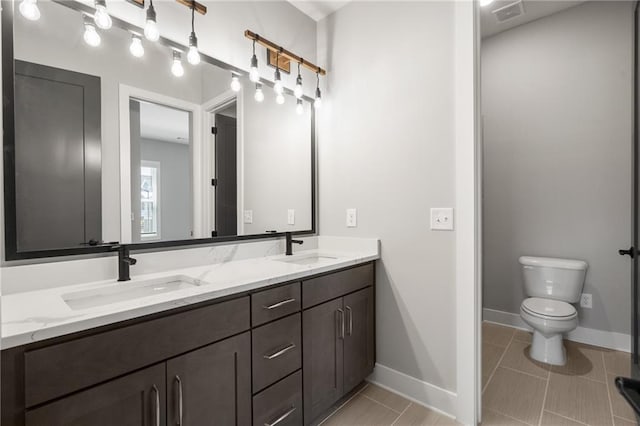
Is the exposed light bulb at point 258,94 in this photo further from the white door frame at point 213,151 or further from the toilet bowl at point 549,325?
the toilet bowl at point 549,325

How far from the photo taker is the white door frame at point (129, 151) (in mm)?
1381

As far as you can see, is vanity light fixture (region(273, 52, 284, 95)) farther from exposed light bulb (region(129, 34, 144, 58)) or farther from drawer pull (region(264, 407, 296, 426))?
drawer pull (region(264, 407, 296, 426))

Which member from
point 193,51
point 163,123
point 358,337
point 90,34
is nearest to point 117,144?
point 163,123

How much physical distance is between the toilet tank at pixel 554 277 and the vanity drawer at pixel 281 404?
7.31ft

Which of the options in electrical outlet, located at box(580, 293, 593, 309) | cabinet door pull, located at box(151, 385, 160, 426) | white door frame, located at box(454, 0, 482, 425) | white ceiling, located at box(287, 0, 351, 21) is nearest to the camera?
cabinet door pull, located at box(151, 385, 160, 426)

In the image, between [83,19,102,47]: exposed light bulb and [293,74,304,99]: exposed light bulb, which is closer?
[83,19,102,47]: exposed light bulb

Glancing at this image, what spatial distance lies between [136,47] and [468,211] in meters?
1.81

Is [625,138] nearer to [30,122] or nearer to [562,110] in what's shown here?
[562,110]

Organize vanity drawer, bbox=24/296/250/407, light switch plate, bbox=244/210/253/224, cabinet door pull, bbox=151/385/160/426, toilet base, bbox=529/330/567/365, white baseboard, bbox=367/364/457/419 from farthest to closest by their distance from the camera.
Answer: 1. toilet base, bbox=529/330/567/365
2. light switch plate, bbox=244/210/253/224
3. white baseboard, bbox=367/364/457/419
4. cabinet door pull, bbox=151/385/160/426
5. vanity drawer, bbox=24/296/250/407

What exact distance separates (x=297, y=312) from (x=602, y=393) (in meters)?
2.00

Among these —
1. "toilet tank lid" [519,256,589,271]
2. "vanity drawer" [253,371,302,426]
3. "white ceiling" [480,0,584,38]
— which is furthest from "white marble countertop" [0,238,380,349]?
"white ceiling" [480,0,584,38]

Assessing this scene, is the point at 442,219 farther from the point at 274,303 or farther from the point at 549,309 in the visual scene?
the point at 549,309

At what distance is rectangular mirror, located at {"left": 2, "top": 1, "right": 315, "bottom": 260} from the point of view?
3.75 feet

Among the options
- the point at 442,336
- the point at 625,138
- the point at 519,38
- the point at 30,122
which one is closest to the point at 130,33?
the point at 30,122
